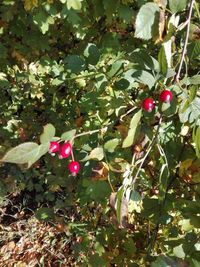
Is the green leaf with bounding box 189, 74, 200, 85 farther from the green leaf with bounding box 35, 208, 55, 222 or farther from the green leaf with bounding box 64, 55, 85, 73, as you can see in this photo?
the green leaf with bounding box 35, 208, 55, 222

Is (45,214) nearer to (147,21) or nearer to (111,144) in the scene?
(111,144)

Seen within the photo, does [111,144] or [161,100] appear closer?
[161,100]

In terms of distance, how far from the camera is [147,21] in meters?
1.09

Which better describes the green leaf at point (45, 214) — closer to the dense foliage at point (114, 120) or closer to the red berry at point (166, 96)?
the dense foliage at point (114, 120)

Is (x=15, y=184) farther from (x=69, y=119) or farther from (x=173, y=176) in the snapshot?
(x=173, y=176)

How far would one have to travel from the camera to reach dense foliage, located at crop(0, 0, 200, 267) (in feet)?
3.66

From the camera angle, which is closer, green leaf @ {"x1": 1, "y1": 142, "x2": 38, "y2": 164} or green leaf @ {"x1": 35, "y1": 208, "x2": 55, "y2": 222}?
green leaf @ {"x1": 1, "y1": 142, "x2": 38, "y2": 164}

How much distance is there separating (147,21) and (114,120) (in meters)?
0.40

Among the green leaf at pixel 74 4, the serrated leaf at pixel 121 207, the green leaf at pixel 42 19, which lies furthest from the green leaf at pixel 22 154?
the green leaf at pixel 42 19

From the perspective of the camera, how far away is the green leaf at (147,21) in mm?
1071

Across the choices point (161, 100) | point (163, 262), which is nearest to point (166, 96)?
point (161, 100)

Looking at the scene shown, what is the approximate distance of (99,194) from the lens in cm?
138

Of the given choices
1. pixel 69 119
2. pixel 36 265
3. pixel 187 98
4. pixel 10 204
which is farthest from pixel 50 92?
pixel 187 98

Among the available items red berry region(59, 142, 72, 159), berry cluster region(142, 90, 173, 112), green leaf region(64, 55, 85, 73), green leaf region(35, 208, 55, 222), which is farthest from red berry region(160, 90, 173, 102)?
green leaf region(35, 208, 55, 222)
